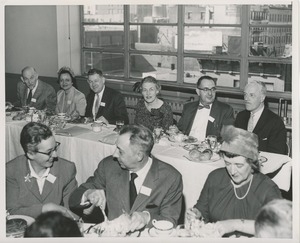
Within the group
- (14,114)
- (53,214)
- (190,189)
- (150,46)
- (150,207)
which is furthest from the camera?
(150,46)

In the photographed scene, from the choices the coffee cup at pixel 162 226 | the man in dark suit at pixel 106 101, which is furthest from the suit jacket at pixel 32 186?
the man in dark suit at pixel 106 101

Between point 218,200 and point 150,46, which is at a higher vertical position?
point 150,46

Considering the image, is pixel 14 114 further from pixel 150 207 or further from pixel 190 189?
pixel 150 207

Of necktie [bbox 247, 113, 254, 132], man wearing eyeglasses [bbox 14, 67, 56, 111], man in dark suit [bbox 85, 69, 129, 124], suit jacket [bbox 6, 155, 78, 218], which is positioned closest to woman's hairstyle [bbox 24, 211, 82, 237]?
suit jacket [bbox 6, 155, 78, 218]

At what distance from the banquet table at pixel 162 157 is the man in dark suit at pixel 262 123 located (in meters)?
0.27

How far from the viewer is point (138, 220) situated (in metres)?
1.96

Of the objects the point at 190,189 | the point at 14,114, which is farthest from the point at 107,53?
the point at 190,189

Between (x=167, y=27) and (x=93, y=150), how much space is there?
2.61 metres

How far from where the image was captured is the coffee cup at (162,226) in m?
1.90

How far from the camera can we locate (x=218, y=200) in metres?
2.15

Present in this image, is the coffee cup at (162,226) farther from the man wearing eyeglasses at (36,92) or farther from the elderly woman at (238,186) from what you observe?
the man wearing eyeglasses at (36,92)

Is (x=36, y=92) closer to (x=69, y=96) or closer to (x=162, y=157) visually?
(x=69, y=96)

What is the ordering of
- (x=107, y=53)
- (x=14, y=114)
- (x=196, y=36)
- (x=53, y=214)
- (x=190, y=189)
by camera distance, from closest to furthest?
(x=53, y=214) < (x=190, y=189) < (x=14, y=114) < (x=196, y=36) < (x=107, y=53)

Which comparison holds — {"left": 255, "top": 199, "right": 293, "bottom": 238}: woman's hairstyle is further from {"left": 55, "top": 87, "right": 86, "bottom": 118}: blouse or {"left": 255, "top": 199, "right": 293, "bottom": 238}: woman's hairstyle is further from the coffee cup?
{"left": 55, "top": 87, "right": 86, "bottom": 118}: blouse
